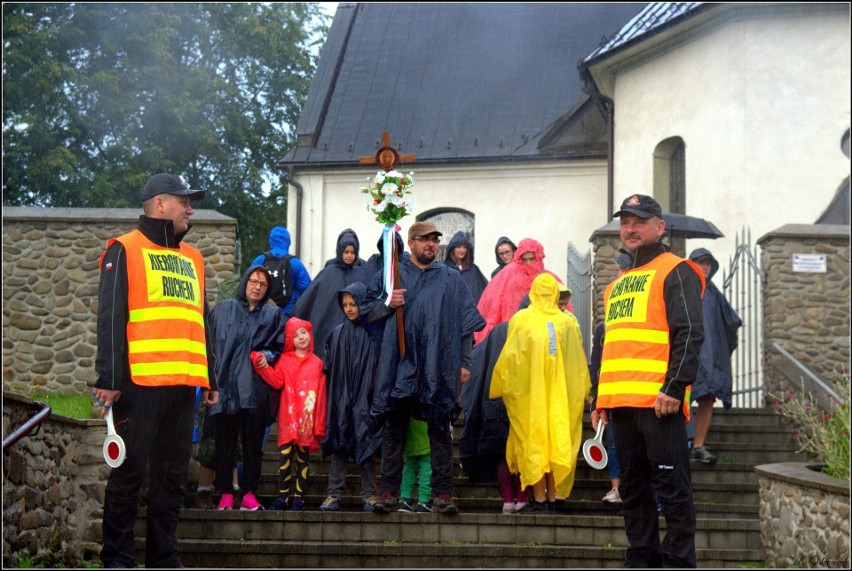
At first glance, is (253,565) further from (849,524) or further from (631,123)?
(631,123)

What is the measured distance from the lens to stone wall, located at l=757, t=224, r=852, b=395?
46.8ft

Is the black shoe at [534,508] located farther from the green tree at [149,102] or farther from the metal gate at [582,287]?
the green tree at [149,102]

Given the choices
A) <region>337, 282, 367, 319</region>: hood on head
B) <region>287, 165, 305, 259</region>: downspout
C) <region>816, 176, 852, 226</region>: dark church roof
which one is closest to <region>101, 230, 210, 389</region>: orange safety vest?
<region>337, 282, 367, 319</region>: hood on head

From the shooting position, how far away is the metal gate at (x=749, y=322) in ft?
48.8

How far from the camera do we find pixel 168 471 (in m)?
6.85

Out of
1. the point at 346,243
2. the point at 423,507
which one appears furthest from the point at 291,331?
the point at 423,507

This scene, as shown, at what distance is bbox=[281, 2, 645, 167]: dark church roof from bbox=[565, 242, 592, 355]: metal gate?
305 inches

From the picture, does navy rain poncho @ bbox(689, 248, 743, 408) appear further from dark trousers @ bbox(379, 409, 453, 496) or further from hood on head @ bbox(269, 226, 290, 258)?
hood on head @ bbox(269, 226, 290, 258)

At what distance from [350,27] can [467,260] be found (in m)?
19.2

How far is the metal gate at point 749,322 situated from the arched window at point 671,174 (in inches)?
210

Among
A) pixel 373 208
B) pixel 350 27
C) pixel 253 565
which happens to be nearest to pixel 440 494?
pixel 253 565

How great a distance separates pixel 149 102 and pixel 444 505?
25585 millimetres

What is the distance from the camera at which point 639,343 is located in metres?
7.04

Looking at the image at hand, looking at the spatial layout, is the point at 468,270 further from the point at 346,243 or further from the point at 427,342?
A: the point at 427,342
